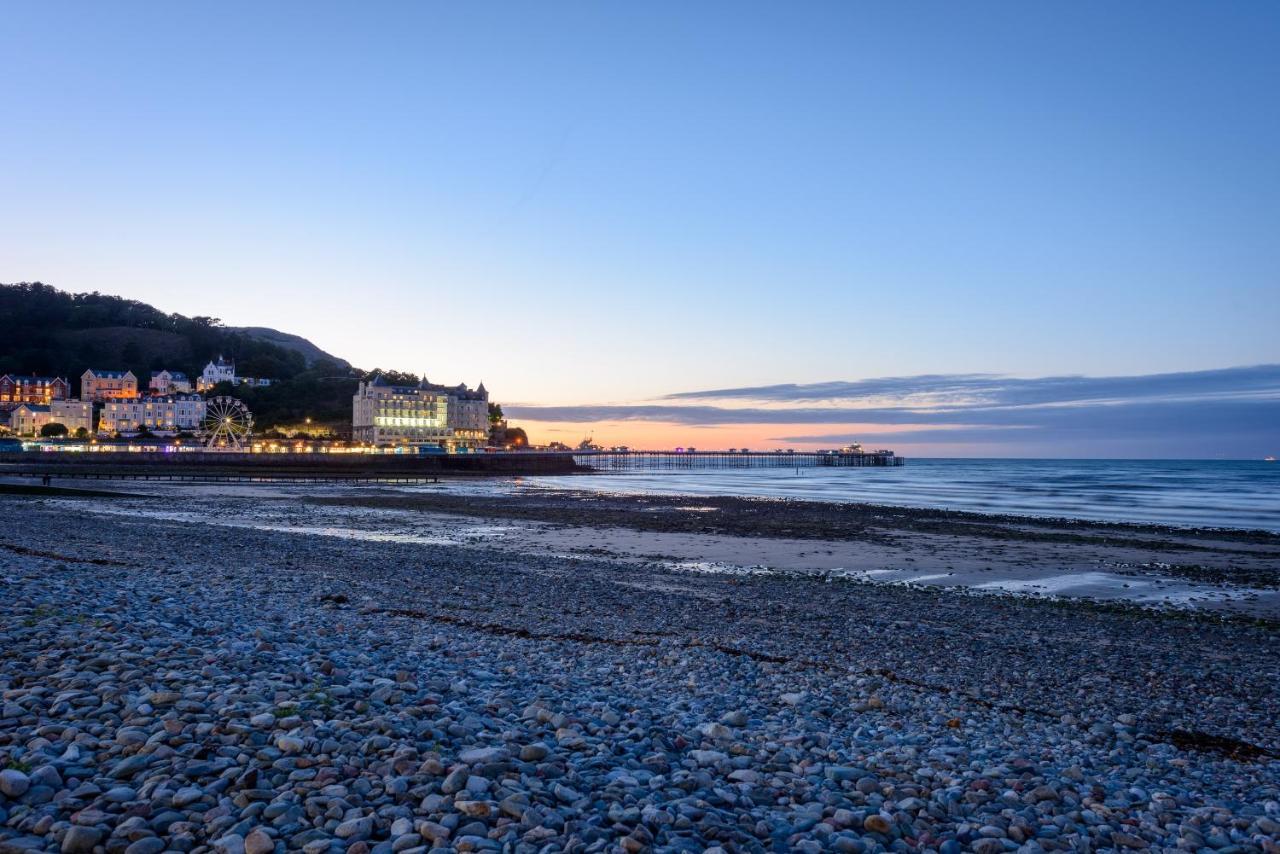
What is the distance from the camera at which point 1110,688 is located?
10.1 m

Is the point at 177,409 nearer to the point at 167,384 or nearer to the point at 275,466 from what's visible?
the point at 167,384

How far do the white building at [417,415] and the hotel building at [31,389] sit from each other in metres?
65.4

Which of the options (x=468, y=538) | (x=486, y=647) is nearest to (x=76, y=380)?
(x=468, y=538)

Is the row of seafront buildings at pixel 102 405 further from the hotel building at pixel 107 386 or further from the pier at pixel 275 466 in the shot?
the pier at pixel 275 466

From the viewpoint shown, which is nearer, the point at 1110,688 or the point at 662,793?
the point at 662,793

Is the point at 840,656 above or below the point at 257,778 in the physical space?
below

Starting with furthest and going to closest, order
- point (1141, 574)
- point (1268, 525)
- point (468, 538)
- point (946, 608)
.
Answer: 1. point (1268, 525)
2. point (468, 538)
3. point (1141, 574)
4. point (946, 608)

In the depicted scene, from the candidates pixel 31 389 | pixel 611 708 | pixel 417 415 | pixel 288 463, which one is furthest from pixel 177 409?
pixel 611 708

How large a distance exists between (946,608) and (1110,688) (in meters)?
5.94

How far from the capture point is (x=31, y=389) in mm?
174250

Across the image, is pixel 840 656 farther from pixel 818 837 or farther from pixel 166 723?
pixel 166 723

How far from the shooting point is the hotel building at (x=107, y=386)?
6742 inches

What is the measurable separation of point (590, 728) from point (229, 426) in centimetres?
12192

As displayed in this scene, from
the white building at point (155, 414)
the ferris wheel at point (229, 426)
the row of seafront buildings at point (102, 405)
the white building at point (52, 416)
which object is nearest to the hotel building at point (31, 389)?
the row of seafront buildings at point (102, 405)
